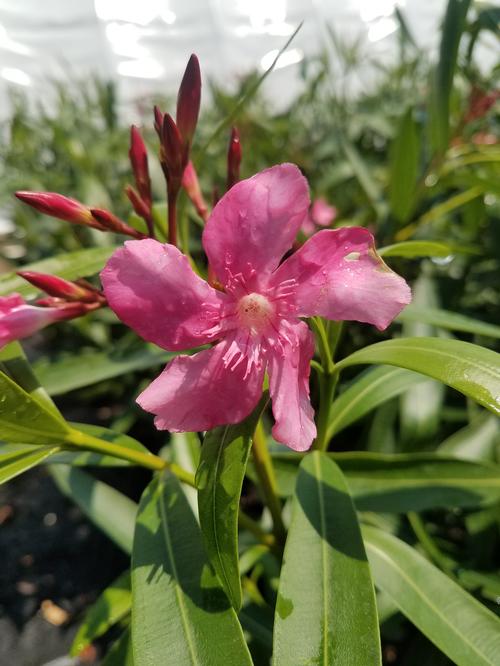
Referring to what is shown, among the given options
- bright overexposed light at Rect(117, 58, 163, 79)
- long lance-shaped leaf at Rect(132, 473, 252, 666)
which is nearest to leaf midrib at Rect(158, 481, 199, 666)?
long lance-shaped leaf at Rect(132, 473, 252, 666)

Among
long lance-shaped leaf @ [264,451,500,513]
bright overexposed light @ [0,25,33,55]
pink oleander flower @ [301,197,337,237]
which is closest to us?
long lance-shaped leaf @ [264,451,500,513]

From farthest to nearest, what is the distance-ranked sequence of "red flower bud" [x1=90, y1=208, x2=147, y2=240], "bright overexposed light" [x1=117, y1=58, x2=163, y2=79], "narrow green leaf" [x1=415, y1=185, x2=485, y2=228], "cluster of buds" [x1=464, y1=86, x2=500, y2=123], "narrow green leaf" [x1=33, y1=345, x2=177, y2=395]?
1. "bright overexposed light" [x1=117, y1=58, x2=163, y2=79]
2. "cluster of buds" [x1=464, y1=86, x2=500, y2=123]
3. "narrow green leaf" [x1=415, y1=185, x2=485, y2=228]
4. "narrow green leaf" [x1=33, y1=345, x2=177, y2=395]
5. "red flower bud" [x1=90, y1=208, x2=147, y2=240]

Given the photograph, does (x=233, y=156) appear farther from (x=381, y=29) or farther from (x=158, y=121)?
(x=381, y=29)

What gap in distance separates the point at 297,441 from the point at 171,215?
1.17 ft

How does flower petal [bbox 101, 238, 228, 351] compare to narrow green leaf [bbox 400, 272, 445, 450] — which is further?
narrow green leaf [bbox 400, 272, 445, 450]

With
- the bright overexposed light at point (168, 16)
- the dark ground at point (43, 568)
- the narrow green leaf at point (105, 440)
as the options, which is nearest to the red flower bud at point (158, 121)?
the narrow green leaf at point (105, 440)

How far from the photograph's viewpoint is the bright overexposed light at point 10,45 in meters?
6.44

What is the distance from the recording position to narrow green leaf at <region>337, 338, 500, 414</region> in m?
0.52

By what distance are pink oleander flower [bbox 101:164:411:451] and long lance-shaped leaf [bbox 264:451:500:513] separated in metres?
0.39

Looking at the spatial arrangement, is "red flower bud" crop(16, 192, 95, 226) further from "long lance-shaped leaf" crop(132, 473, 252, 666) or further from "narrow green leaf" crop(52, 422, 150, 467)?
"long lance-shaped leaf" crop(132, 473, 252, 666)

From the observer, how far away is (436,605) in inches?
29.9

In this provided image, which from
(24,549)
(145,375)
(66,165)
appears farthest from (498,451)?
(66,165)

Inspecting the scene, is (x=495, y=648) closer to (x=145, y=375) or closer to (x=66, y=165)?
(x=145, y=375)

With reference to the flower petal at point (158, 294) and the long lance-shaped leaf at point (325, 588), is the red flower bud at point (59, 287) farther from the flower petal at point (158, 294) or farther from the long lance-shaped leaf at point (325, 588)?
the long lance-shaped leaf at point (325, 588)
